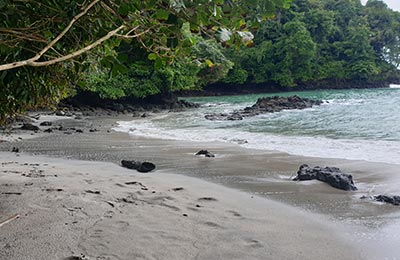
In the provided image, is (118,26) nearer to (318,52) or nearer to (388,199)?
(388,199)

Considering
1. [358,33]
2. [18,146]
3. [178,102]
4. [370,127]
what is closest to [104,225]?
[18,146]

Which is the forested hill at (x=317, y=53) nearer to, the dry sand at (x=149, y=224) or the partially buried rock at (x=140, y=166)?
the partially buried rock at (x=140, y=166)

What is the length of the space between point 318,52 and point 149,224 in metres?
60.2

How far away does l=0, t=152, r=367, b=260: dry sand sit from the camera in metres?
2.99

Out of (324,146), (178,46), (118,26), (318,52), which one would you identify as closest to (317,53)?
(318,52)

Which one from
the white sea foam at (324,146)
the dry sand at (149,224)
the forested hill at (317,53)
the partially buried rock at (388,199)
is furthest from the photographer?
the forested hill at (317,53)

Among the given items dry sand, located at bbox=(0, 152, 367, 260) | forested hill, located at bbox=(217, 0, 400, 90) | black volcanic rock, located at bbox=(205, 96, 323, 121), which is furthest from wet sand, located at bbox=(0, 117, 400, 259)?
forested hill, located at bbox=(217, 0, 400, 90)

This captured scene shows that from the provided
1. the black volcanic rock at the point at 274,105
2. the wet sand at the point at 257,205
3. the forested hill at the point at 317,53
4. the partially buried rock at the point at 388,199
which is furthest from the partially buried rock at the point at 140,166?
the forested hill at the point at 317,53

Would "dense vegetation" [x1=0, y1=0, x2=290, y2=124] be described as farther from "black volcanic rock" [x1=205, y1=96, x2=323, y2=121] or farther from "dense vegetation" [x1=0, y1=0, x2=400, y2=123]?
"black volcanic rock" [x1=205, y1=96, x2=323, y2=121]

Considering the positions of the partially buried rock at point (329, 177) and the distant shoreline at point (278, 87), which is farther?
the distant shoreline at point (278, 87)

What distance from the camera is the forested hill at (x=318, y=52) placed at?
183 feet

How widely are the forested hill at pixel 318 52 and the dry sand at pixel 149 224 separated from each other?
5162cm

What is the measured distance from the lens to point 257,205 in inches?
185

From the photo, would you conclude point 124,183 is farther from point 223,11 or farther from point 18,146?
point 18,146
